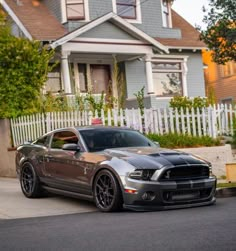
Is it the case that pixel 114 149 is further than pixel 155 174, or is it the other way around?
pixel 114 149

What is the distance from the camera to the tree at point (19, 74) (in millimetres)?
16203

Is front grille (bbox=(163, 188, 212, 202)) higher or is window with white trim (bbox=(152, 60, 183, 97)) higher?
window with white trim (bbox=(152, 60, 183, 97))

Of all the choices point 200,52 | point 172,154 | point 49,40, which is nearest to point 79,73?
point 49,40

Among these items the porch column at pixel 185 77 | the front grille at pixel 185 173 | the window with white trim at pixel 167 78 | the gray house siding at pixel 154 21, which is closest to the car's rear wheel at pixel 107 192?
the front grille at pixel 185 173

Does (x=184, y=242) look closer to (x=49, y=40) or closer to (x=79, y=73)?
(x=49, y=40)

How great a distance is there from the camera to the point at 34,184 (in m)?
10.9

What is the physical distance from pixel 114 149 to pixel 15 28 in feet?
47.5

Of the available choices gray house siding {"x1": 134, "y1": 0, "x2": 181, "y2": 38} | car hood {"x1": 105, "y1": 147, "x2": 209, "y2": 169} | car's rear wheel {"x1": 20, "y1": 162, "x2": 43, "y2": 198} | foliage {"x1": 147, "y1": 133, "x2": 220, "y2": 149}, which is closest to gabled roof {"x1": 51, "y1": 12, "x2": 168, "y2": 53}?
gray house siding {"x1": 134, "y1": 0, "x2": 181, "y2": 38}

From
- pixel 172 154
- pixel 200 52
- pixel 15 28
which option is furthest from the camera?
pixel 200 52

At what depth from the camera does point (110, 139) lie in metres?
10.1

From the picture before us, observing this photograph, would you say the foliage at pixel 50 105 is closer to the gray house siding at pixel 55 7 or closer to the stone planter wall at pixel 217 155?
the stone planter wall at pixel 217 155

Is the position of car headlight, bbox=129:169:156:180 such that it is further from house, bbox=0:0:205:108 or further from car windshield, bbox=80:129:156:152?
house, bbox=0:0:205:108

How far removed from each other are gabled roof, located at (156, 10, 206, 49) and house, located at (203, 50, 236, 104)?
6651mm

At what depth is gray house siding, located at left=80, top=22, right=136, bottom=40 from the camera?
843 inches
